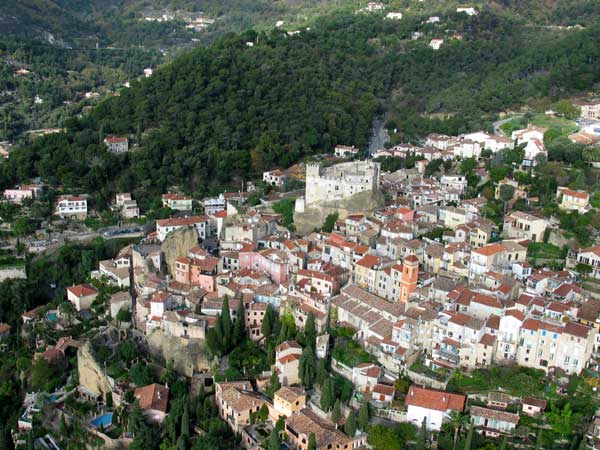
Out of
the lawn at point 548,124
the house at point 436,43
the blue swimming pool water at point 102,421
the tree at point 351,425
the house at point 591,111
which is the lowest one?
the blue swimming pool water at point 102,421

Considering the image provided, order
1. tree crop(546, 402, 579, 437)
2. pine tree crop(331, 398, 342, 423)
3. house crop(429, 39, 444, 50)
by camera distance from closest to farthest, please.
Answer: tree crop(546, 402, 579, 437) < pine tree crop(331, 398, 342, 423) < house crop(429, 39, 444, 50)

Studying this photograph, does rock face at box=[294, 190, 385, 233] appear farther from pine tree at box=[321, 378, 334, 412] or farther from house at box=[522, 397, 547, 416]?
house at box=[522, 397, 547, 416]

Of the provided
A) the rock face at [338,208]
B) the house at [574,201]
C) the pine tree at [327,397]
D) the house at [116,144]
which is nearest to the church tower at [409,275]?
the pine tree at [327,397]

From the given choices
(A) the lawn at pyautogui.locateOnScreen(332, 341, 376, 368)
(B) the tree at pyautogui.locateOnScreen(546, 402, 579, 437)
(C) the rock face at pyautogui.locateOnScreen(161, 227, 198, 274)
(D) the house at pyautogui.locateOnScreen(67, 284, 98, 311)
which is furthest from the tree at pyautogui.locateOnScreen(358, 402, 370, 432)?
(D) the house at pyautogui.locateOnScreen(67, 284, 98, 311)

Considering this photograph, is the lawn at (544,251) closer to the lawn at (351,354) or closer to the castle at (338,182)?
the castle at (338,182)

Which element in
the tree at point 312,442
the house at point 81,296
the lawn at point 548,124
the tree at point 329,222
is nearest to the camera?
the tree at point 312,442

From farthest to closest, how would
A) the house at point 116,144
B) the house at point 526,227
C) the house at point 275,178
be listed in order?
the house at point 116,144 → the house at point 275,178 → the house at point 526,227

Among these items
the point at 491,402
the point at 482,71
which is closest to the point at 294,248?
the point at 491,402
